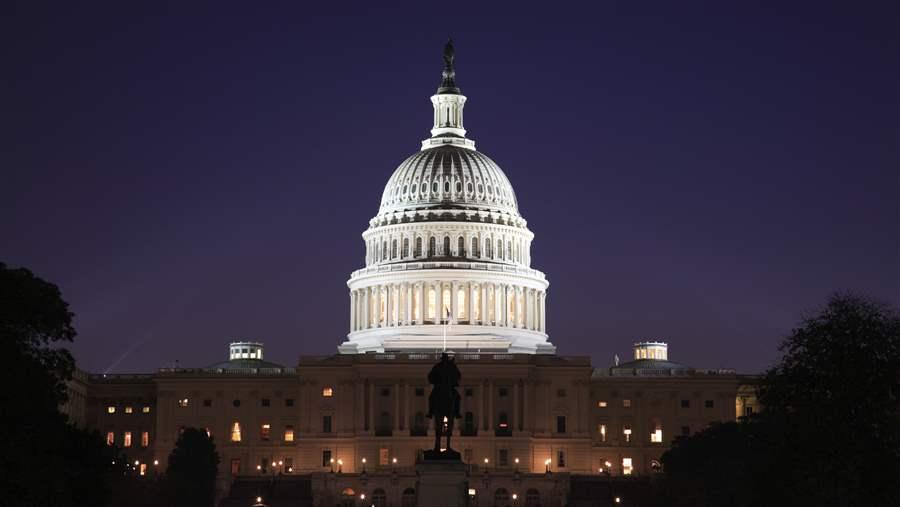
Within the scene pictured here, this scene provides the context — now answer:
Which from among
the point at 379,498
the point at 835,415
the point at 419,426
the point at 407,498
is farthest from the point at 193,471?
the point at 835,415

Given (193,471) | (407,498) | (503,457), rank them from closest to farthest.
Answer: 1. (193,471)
2. (407,498)
3. (503,457)

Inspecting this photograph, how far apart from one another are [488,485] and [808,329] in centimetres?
7716

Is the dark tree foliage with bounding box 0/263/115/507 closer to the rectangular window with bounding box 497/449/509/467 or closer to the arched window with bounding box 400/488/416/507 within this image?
the arched window with bounding box 400/488/416/507

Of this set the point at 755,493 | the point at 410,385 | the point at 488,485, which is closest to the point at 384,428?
the point at 410,385

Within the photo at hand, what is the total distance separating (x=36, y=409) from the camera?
86.2 m

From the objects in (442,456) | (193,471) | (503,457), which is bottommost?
(442,456)

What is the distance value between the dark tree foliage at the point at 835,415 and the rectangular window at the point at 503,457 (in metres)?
88.3

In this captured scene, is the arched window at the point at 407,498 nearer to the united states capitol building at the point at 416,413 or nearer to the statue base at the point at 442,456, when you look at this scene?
the united states capitol building at the point at 416,413

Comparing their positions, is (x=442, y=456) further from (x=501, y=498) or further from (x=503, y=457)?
(x=503, y=457)

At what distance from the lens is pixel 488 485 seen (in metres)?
168

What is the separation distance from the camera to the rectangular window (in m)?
185

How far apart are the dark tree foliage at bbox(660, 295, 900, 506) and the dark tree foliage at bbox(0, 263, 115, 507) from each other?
2943 centimetres

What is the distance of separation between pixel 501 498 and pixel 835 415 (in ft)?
266

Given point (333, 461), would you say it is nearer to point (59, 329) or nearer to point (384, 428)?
point (384, 428)
